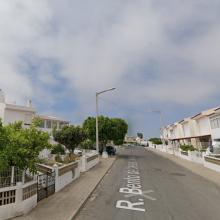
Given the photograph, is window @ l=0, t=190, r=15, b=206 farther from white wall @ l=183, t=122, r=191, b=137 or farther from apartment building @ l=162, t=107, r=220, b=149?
white wall @ l=183, t=122, r=191, b=137

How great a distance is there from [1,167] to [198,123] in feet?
143

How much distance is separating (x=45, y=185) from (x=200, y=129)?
39.7m

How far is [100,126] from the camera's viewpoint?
1363 inches

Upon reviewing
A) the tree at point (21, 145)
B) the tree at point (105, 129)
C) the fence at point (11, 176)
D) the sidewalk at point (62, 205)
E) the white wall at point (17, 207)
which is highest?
the tree at point (105, 129)

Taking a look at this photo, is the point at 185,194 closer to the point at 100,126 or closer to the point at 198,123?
the point at 100,126

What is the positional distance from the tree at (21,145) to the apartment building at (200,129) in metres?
27.2

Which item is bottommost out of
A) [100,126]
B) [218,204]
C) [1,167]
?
[218,204]

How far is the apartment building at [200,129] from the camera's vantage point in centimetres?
3483

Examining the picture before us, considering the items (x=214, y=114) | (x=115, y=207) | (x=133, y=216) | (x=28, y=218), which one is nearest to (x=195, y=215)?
(x=133, y=216)

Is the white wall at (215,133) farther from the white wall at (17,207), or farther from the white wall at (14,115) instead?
the white wall at (17,207)

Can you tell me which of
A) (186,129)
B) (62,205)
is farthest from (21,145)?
(186,129)

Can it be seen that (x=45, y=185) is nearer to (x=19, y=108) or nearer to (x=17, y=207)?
(x=17, y=207)

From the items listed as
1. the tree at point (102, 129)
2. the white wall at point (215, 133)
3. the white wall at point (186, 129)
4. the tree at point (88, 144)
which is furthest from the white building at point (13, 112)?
the white wall at point (186, 129)

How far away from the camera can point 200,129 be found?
44188mm
